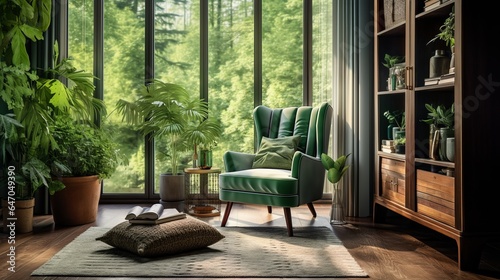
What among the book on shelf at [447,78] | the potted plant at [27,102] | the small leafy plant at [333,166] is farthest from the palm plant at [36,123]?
the book on shelf at [447,78]

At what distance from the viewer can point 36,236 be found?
367cm

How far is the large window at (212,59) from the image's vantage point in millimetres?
5094

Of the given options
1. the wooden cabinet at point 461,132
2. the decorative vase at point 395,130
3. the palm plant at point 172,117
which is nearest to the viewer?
the wooden cabinet at point 461,132

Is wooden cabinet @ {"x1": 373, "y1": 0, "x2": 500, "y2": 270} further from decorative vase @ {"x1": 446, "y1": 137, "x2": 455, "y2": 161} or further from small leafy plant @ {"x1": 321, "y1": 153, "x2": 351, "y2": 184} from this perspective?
small leafy plant @ {"x1": 321, "y1": 153, "x2": 351, "y2": 184}

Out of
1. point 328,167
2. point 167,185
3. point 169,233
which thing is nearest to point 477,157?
point 328,167

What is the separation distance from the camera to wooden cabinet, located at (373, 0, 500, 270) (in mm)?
2867

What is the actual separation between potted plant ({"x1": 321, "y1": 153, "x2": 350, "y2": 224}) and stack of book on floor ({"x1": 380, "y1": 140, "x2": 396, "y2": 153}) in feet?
1.04

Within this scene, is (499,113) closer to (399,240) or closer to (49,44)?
(399,240)

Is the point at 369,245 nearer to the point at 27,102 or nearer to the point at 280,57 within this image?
the point at 280,57

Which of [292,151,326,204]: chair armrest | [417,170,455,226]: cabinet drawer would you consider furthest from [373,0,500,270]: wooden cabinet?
[292,151,326,204]: chair armrest

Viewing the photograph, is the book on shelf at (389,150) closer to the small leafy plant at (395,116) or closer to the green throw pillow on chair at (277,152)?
the small leafy plant at (395,116)

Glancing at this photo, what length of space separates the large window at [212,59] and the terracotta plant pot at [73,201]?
102cm

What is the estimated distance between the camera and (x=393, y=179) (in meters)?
3.88

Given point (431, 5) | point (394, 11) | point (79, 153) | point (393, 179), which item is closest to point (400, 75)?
point (394, 11)
